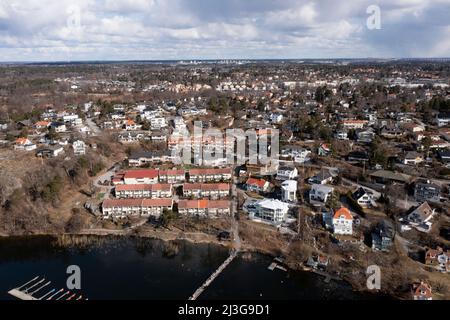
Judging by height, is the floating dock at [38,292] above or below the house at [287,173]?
below

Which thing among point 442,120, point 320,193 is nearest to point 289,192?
point 320,193

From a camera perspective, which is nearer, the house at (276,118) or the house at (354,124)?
the house at (354,124)

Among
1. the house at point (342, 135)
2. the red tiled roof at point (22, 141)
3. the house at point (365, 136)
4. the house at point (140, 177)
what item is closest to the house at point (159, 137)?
the house at point (140, 177)

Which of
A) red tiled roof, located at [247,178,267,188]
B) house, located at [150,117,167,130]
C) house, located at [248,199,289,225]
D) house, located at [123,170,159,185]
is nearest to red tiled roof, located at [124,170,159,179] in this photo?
house, located at [123,170,159,185]

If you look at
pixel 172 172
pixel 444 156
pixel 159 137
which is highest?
pixel 159 137

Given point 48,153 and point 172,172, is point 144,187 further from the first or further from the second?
point 48,153

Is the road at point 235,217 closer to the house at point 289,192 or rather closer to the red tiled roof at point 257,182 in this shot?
the red tiled roof at point 257,182
